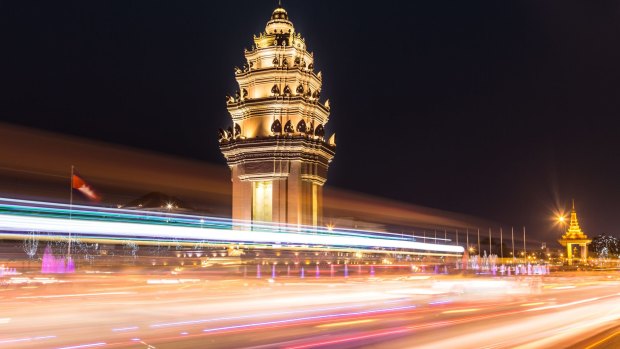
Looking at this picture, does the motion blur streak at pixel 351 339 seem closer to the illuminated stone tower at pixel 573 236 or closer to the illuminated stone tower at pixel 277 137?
the illuminated stone tower at pixel 277 137

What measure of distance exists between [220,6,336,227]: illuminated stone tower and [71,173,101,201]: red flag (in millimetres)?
19467

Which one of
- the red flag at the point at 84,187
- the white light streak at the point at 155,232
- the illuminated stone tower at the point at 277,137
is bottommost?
the white light streak at the point at 155,232

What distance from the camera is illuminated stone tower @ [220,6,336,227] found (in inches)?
1710

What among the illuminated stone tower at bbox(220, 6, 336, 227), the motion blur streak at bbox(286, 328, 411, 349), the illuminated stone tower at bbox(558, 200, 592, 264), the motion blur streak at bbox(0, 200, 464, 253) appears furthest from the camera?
the illuminated stone tower at bbox(558, 200, 592, 264)

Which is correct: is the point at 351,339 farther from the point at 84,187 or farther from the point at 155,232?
the point at 84,187

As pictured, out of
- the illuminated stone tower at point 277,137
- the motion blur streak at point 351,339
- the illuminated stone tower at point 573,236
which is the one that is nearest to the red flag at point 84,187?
the motion blur streak at point 351,339

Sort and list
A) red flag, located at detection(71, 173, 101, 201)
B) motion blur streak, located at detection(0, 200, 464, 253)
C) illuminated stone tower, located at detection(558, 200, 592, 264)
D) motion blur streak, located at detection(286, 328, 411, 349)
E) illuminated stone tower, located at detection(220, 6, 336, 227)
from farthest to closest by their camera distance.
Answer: illuminated stone tower, located at detection(558, 200, 592, 264), illuminated stone tower, located at detection(220, 6, 336, 227), red flag, located at detection(71, 173, 101, 201), motion blur streak, located at detection(0, 200, 464, 253), motion blur streak, located at detection(286, 328, 411, 349)

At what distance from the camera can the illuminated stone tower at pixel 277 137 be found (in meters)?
43.4

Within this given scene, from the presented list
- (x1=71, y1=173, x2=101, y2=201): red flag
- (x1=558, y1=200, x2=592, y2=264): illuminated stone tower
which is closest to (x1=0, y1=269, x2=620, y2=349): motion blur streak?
(x1=71, y1=173, x2=101, y2=201): red flag

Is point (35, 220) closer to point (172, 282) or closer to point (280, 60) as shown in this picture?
point (172, 282)

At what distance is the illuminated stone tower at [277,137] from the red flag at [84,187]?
19.5 meters

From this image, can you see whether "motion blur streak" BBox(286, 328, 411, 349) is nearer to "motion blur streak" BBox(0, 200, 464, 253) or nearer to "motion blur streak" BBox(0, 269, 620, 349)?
"motion blur streak" BBox(0, 269, 620, 349)

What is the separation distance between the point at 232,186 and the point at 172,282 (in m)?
31.4

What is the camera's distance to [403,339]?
11.2m
